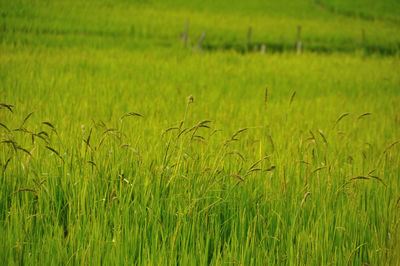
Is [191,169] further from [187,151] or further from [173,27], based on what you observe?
[173,27]

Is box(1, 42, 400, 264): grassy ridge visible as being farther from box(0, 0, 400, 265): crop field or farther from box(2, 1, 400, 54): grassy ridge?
box(2, 1, 400, 54): grassy ridge

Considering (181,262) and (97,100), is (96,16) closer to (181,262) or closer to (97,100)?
(97,100)

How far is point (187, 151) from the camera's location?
2408mm

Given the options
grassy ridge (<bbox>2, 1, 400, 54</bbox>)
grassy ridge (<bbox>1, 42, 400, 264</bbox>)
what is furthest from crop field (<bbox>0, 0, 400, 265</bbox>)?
grassy ridge (<bbox>2, 1, 400, 54</bbox>)

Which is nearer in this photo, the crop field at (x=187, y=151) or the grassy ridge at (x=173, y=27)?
the crop field at (x=187, y=151)

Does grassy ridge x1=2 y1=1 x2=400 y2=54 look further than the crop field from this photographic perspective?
Yes

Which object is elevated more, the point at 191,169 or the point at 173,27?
the point at 173,27

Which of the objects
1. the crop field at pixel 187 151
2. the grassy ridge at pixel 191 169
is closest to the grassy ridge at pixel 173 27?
the crop field at pixel 187 151

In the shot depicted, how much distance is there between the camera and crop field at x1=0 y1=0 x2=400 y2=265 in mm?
1751

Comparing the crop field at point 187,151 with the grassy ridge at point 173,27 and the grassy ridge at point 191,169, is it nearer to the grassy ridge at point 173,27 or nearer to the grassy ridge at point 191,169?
the grassy ridge at point 191,169

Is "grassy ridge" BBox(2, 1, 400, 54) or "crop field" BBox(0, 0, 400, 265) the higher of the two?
"grassy ridge" BBox(2, 1, 400, 54)

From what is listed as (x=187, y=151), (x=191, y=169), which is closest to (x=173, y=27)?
(x=187, y=151)

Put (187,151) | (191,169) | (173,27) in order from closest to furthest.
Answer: (191,169) < (187,151) < (173,27)

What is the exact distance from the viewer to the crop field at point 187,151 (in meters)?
1.75
